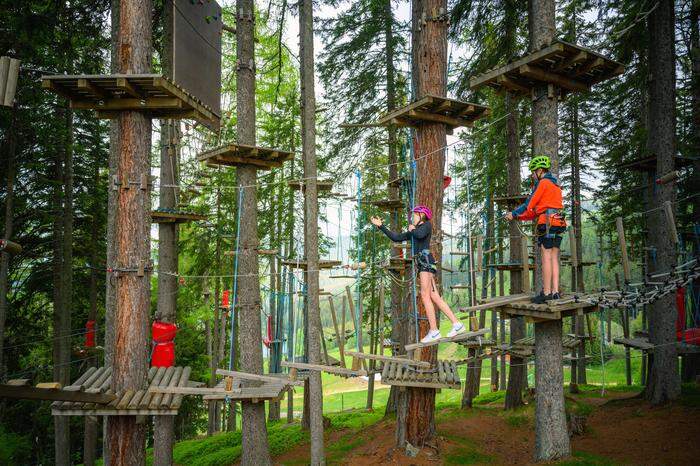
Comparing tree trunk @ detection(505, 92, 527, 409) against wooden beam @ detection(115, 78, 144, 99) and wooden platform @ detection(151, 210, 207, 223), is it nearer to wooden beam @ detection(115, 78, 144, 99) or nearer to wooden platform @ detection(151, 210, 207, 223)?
wooden platform @ detection(151, 210, 207, 223)

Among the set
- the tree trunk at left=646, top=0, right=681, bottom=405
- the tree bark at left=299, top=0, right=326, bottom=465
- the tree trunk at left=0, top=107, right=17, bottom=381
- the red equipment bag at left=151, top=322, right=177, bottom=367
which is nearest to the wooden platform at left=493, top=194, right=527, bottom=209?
the tree trunk at left=646, top=0, right=681, bottom=405

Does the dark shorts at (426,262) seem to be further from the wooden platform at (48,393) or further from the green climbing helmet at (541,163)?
the wooden platform at (48,393)

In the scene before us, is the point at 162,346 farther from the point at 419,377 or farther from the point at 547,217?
the point at 547,217

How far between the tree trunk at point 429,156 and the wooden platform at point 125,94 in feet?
12.7

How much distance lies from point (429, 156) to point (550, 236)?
9.09 ft

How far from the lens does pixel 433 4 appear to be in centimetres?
865

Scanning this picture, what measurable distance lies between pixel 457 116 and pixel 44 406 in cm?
1712

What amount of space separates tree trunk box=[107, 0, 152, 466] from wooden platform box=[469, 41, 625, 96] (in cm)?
483

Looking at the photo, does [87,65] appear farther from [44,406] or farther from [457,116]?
[44,406]

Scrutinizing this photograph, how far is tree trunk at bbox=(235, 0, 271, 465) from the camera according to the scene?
32.6ft

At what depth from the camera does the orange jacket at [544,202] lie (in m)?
6.59

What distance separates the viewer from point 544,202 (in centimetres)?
663

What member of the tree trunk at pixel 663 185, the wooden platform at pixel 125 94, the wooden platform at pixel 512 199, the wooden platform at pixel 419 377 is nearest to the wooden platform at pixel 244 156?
the wooden platform at pixel 125 94

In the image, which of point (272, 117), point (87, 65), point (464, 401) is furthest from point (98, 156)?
point (464, 401)
